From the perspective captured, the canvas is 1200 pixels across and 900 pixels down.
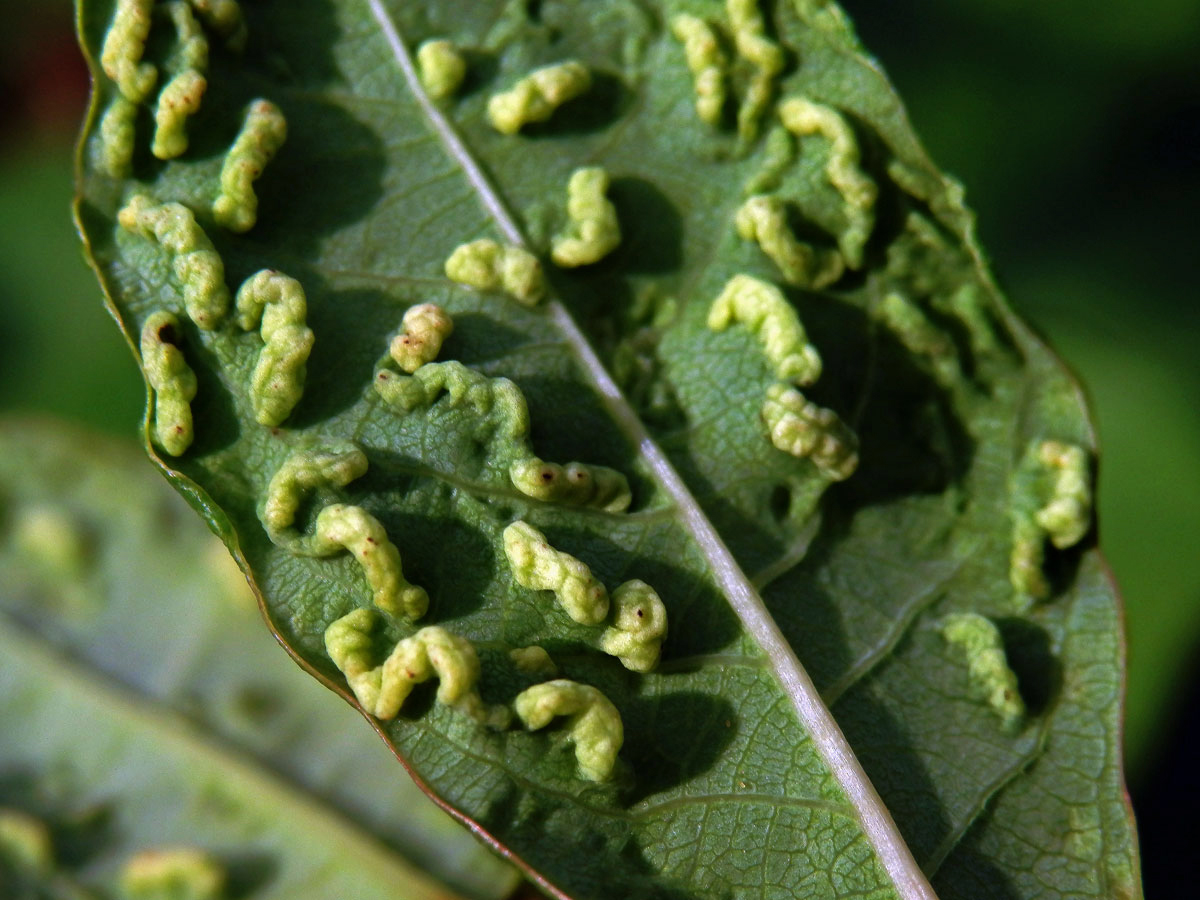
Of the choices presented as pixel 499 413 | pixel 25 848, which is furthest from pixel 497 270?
pixel 25 848

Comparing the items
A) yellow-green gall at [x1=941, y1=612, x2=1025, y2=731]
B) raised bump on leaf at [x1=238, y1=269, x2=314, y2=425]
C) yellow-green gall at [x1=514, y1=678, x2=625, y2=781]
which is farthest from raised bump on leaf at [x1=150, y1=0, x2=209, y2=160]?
yellow-green gall at [x1=941, y1=612, x2=1025, y2=731]

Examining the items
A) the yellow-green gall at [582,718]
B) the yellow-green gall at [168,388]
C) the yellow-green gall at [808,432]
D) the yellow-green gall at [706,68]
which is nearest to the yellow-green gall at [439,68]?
the yellow-green gall at [706,68]

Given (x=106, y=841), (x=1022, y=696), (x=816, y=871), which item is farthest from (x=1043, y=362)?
(x=106, y=841)

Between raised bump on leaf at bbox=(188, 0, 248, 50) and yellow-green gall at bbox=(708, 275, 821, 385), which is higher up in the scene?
raised bump on leaf at bbox=(188, 0, 248, 50)

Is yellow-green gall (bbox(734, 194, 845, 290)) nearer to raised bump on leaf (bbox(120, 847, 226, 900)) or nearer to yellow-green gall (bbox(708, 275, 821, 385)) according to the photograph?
yellow-green gall (bbox(708, 275, 821, 385))

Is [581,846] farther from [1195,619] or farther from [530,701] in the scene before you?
[1195,619]

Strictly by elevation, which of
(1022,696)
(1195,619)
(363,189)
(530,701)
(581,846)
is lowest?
(1195,619)

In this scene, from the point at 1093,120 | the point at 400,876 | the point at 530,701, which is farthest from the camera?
the point at 1093,120

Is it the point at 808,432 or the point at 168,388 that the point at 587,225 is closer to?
the point at 808,432
